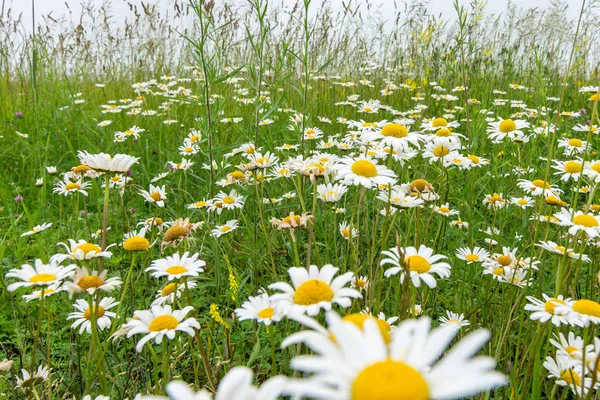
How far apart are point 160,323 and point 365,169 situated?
0.65 metres

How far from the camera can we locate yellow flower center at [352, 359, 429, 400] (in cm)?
36

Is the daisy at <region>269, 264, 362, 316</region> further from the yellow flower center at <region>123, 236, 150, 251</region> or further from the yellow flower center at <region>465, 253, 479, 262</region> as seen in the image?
the yellow flower center at <region>465, 253, 479, 262</region>

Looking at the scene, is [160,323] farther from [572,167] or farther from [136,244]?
[572,167]

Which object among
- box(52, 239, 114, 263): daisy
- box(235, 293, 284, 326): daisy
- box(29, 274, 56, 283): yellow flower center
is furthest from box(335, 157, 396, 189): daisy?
box(29, 274, 56, 283): yellow flower center

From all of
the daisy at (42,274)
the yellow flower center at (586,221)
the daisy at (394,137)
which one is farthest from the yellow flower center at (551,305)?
the daisy at (42,274)

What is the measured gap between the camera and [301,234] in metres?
2.43

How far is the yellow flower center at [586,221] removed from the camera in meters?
1.40

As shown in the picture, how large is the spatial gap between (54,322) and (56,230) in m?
0.96

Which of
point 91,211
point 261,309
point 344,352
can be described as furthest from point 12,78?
point 344,352

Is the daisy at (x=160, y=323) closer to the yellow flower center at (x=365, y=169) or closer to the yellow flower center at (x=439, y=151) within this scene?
the yellow flower center at (x=365, y=169)

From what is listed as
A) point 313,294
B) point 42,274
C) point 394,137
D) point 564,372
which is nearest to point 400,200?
point 394,137

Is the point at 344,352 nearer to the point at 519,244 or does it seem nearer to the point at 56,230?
the point at 519,244

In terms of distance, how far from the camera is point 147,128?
13.7 ft

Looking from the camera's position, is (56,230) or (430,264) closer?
(430,264)
